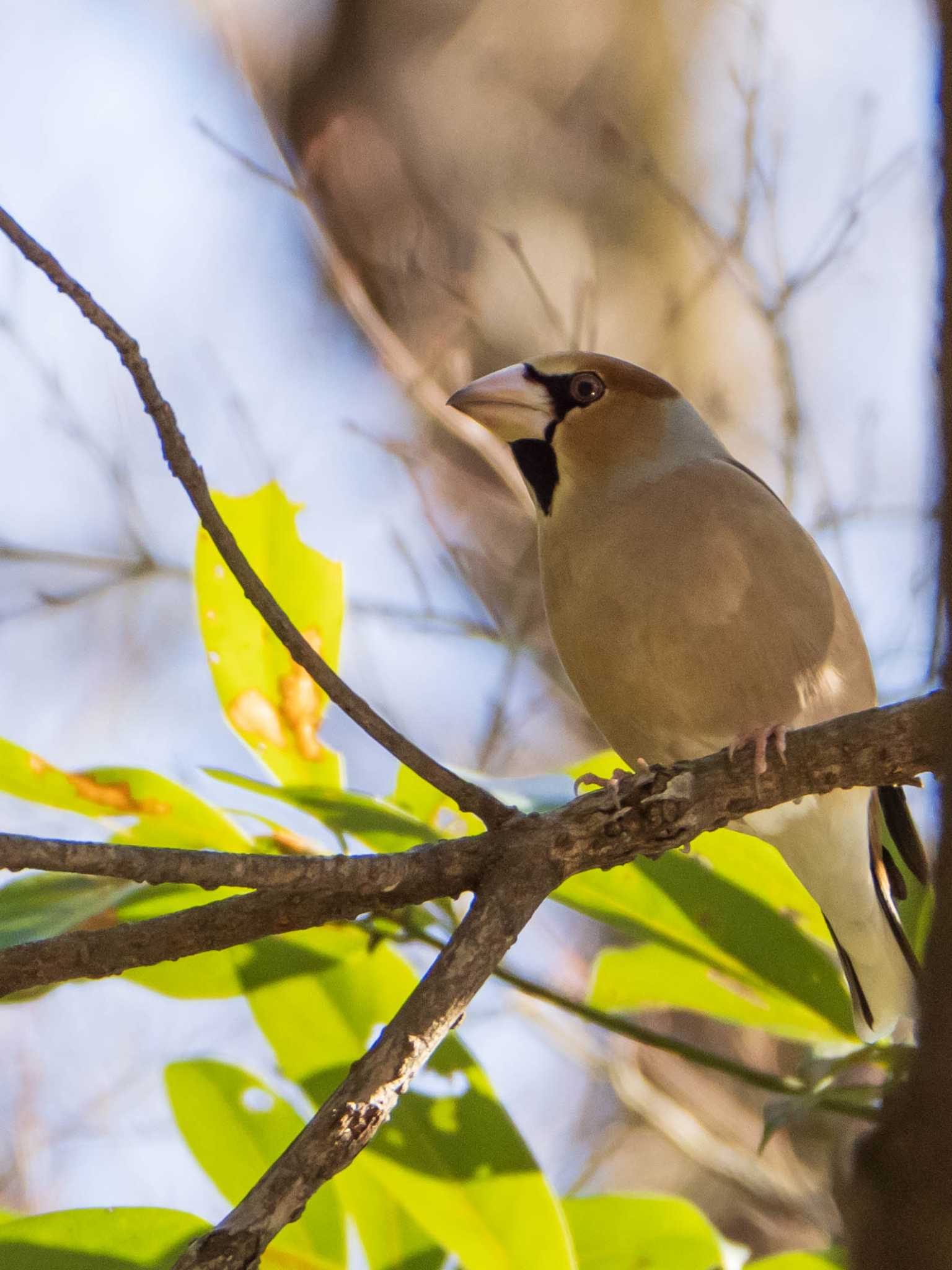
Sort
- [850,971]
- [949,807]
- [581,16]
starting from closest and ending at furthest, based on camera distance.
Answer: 1. [949,807]
2. [850,971]
3. [581,16]

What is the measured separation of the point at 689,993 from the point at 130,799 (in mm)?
945

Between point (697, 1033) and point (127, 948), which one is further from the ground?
point (697, 1033)

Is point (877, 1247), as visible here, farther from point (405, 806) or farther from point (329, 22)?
point (329, 22)

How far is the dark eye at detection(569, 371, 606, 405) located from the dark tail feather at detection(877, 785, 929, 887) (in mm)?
1106

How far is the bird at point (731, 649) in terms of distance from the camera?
2494mm

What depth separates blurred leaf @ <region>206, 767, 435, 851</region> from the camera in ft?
5.98

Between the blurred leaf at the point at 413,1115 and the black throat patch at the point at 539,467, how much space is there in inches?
50.8

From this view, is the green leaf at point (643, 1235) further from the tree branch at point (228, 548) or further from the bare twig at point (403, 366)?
the bare twig at point (403, 366)

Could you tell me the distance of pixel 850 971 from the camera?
2477mm

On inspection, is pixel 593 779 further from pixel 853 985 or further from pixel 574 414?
pixel 574 414

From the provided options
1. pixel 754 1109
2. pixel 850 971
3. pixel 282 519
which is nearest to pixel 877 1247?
pixel 282 519

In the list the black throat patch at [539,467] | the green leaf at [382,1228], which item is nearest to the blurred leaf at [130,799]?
the green leaf at [382,1228]

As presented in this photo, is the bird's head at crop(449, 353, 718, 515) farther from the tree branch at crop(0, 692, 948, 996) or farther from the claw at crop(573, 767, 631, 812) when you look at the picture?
the tree branch at crop(0, 692, 948, 996)

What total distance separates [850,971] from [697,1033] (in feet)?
9.18
